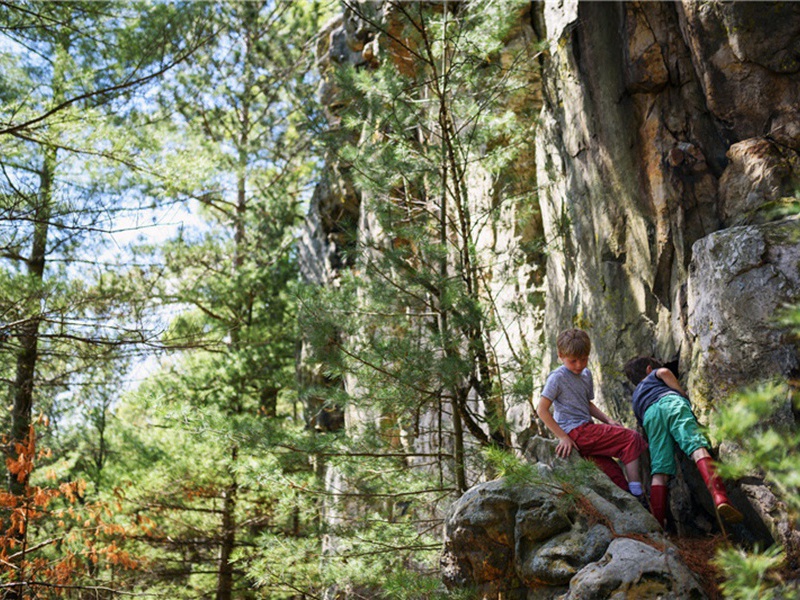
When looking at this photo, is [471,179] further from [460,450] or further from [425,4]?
[460,450]

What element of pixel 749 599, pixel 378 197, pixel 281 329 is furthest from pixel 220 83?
pixel 749 599

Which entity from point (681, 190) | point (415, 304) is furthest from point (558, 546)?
point (415, 304)

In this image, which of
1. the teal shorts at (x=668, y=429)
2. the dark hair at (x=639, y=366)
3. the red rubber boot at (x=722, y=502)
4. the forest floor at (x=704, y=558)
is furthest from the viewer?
the dark hair at (x=639, y=366)

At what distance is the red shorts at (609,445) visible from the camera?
5000 mm

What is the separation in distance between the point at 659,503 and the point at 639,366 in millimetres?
1071

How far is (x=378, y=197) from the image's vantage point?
7.40 meters

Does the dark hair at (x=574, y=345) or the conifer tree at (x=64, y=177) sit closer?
the dark hair at (x=574, y=345)

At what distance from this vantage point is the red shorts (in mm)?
5000

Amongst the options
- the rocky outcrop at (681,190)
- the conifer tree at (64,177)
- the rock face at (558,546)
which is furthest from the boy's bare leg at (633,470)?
the conifer tree at (64,177)

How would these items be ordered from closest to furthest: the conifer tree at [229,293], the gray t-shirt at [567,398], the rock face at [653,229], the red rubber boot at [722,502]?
the red rubber boot at [722,502] < the rock face at [653,229] < the gray t-shirt at [567,398] < the conifer tree at [229,293]

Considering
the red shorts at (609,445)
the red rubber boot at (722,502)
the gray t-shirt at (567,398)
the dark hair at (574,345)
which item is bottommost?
the red rubber boot at (722,502)

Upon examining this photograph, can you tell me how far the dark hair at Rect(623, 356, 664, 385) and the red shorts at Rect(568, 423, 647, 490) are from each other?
50 cm

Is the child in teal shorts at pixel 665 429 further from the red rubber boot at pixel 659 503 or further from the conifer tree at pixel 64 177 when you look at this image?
the conifer tree at pixel 64 177

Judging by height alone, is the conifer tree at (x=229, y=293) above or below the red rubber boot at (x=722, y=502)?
above
